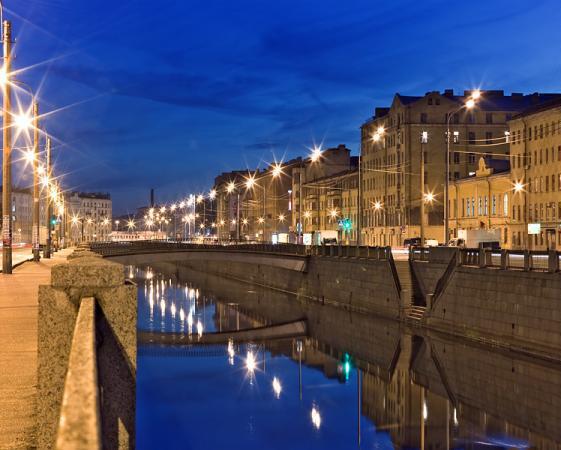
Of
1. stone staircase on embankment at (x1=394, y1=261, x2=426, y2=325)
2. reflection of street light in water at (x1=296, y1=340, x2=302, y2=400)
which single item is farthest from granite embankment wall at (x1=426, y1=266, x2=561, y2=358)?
reflection of street light in water at (x1=296, y1=340, x2=302, y2=400)

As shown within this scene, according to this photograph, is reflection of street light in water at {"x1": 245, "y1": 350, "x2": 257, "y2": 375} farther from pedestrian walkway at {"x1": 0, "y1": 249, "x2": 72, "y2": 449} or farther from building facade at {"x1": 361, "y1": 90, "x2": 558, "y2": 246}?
building facade at {"x1": 361, "y1": 90, "x2": 558, "y2": 246}

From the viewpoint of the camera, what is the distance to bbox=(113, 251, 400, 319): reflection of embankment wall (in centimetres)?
5619

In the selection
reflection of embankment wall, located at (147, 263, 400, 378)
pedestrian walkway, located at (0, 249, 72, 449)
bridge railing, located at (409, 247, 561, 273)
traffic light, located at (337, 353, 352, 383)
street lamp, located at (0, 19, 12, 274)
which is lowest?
traffic light, located at (337, 353, 352, 383)

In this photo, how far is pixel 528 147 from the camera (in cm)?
8519

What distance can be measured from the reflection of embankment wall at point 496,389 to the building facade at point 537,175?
138ft

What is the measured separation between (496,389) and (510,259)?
1144cm

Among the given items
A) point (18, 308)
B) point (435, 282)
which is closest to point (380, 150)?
point (435, 282)

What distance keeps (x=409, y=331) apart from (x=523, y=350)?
12193 mm

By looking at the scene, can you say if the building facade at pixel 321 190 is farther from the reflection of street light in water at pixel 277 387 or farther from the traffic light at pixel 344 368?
the reflection of street light in water at pixel 277 387

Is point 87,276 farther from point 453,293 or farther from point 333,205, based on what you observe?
point 333,205

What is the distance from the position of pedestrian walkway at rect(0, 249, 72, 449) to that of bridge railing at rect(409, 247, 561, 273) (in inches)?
918

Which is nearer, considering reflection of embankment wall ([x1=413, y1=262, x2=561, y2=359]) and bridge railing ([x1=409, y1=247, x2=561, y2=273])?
reflection of embankment wall ([x1=413, y1=262, x2=561, y2=359])

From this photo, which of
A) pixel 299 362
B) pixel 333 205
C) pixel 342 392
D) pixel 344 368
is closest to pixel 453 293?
pixel 344 368

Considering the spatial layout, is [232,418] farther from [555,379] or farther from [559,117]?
[559,117]
